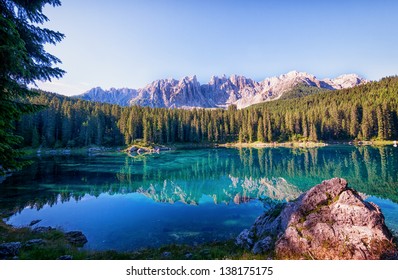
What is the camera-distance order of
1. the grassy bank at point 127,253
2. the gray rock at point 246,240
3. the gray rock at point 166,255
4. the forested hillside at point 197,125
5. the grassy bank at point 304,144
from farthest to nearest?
the forested hillside at point 197,125 → the grassy bank at point 304,144 → the gray rock at point 246,240 → the gray rock at point 166,255 → the grassy bank at point 127,253

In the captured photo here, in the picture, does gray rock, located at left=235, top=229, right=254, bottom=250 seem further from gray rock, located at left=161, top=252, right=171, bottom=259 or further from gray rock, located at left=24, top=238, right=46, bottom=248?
gray rock, located at left=24, top=238, right=46, bottom=248

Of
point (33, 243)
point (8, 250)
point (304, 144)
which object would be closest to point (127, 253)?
point (33, 243)

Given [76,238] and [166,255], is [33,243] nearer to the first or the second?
[76,238]

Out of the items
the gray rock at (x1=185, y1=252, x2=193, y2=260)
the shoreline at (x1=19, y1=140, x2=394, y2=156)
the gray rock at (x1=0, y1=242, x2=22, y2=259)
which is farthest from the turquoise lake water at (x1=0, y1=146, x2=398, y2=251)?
the shoreline at (x1=19, y1=140, x2=394, y2=156)

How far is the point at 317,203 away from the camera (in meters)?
9.48

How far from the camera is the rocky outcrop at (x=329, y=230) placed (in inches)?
298

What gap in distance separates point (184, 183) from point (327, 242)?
24631 mm

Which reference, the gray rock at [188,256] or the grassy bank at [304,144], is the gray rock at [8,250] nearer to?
the gray rock at [188,256]

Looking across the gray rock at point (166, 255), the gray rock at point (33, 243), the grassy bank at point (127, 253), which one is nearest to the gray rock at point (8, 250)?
the grassy bank at point (127, 253)

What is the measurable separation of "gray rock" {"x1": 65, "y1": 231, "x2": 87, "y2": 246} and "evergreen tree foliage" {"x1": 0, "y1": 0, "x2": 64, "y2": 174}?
19.8 feet

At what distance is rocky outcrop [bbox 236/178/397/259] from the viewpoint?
298 inches

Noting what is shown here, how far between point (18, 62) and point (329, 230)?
13438mm

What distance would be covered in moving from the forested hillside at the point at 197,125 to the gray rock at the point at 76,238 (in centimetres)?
8252
